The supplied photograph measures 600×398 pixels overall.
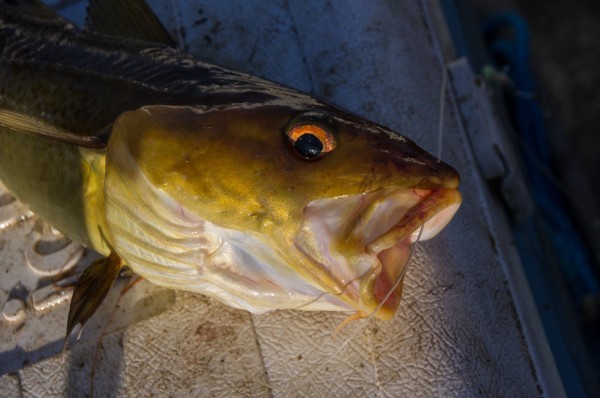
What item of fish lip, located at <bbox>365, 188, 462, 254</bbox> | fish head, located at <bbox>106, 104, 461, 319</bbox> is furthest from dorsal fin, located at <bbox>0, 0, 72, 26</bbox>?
fish lip, located at <bbox>365, 188, 462, 254</bbox>

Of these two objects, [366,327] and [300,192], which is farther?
[366,327]

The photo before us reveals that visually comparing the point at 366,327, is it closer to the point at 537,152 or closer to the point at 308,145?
the point at 308,145

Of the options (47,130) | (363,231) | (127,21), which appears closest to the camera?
(363,231)

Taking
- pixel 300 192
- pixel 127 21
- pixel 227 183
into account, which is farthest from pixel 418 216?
pixel 127 21

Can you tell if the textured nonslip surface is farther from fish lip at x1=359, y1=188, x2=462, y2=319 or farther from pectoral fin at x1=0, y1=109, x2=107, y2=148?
pectoral fin at x1=0, y1=109, x2=107, y2=148

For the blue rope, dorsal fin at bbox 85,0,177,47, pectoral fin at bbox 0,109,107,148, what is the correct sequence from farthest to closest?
1. the blue rope
2. dorsal fin at bbox 85,0,177,47
3. pectoral fin at bbox 0,109,107,148

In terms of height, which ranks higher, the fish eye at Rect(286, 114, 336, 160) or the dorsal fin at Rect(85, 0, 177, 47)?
the dorsal fin at Rect(85, 0, 177, 47)

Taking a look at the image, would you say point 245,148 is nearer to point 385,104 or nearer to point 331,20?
point 385,104
